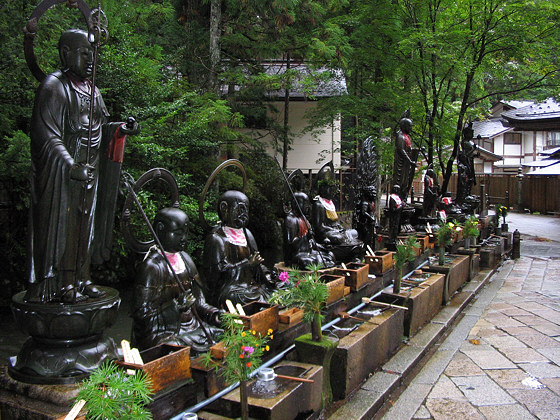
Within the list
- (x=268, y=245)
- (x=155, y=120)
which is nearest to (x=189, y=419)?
(x=155, y=120)

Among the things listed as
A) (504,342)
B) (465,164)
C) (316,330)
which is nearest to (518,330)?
(504,342)

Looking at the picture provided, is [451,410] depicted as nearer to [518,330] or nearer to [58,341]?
[518,330]

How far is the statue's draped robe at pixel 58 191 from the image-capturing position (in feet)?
12.2

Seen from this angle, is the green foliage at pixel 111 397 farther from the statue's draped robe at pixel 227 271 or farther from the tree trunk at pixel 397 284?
the tree trunk at pixel 397 284

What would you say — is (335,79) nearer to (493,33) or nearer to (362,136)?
(362,136)

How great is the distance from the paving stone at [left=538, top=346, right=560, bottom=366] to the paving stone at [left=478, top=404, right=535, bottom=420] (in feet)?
5.28

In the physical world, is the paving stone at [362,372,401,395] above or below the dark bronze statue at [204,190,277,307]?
below

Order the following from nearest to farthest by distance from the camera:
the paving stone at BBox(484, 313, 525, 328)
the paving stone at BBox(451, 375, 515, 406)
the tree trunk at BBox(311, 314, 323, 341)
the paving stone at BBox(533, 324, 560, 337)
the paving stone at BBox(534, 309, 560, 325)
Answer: the tree trunk at BBox(311, 314, 323, 341)
the paving stone at BBox(451, 375, 515, 406)
the paving stone at BBox(533, 324, 560, 337)
the paving stone at BBox(484, 313, 525, 328)
the paving stone at BBox(534, 309, 560, 325)

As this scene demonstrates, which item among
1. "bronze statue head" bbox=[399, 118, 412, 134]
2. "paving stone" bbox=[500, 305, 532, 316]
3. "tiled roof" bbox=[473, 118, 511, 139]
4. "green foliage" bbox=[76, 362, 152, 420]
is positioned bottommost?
"paving stone" bbox=[500, 305, 532, 316]

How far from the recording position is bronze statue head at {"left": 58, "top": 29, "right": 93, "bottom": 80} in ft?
12.7

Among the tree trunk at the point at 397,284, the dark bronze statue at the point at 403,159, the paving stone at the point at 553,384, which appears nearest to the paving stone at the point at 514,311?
the tree trunk at the point at 397,284

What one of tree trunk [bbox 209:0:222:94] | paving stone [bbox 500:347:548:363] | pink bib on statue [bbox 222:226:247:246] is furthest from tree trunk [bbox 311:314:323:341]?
tree trunk [bbox 209:0:222:94]

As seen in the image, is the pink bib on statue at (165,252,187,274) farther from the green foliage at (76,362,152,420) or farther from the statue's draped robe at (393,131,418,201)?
the statue's draped robe at (393,131,418,201)

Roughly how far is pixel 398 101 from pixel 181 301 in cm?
1162
